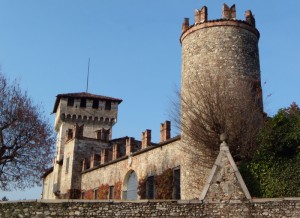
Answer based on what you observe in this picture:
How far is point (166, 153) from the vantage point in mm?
21203

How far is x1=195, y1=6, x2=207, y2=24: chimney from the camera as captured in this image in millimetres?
18688

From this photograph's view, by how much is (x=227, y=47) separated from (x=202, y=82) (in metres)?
2.02

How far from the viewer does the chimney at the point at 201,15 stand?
1869 centimetres

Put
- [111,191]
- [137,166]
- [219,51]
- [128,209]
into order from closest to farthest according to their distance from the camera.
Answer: [128,209] → [219,51] → [137,166] → [111,191]

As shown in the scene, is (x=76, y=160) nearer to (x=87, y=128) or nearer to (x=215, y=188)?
(x=87, y=128)

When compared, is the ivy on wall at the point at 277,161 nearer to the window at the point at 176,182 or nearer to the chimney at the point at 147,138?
the window at the point at 176,182

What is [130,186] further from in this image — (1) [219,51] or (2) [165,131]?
(1) [219,51]

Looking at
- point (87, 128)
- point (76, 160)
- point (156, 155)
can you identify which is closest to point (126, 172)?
point (156, 155)

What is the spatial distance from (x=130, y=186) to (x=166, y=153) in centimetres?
558

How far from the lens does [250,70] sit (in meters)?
17.8

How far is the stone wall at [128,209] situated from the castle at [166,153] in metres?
4.68

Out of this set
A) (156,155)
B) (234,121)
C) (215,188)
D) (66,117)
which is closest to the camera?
(215,188)

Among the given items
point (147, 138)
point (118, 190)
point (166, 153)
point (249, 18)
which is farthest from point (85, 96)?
point (249, 18)

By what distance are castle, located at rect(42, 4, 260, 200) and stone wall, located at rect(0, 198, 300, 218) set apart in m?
4.68
